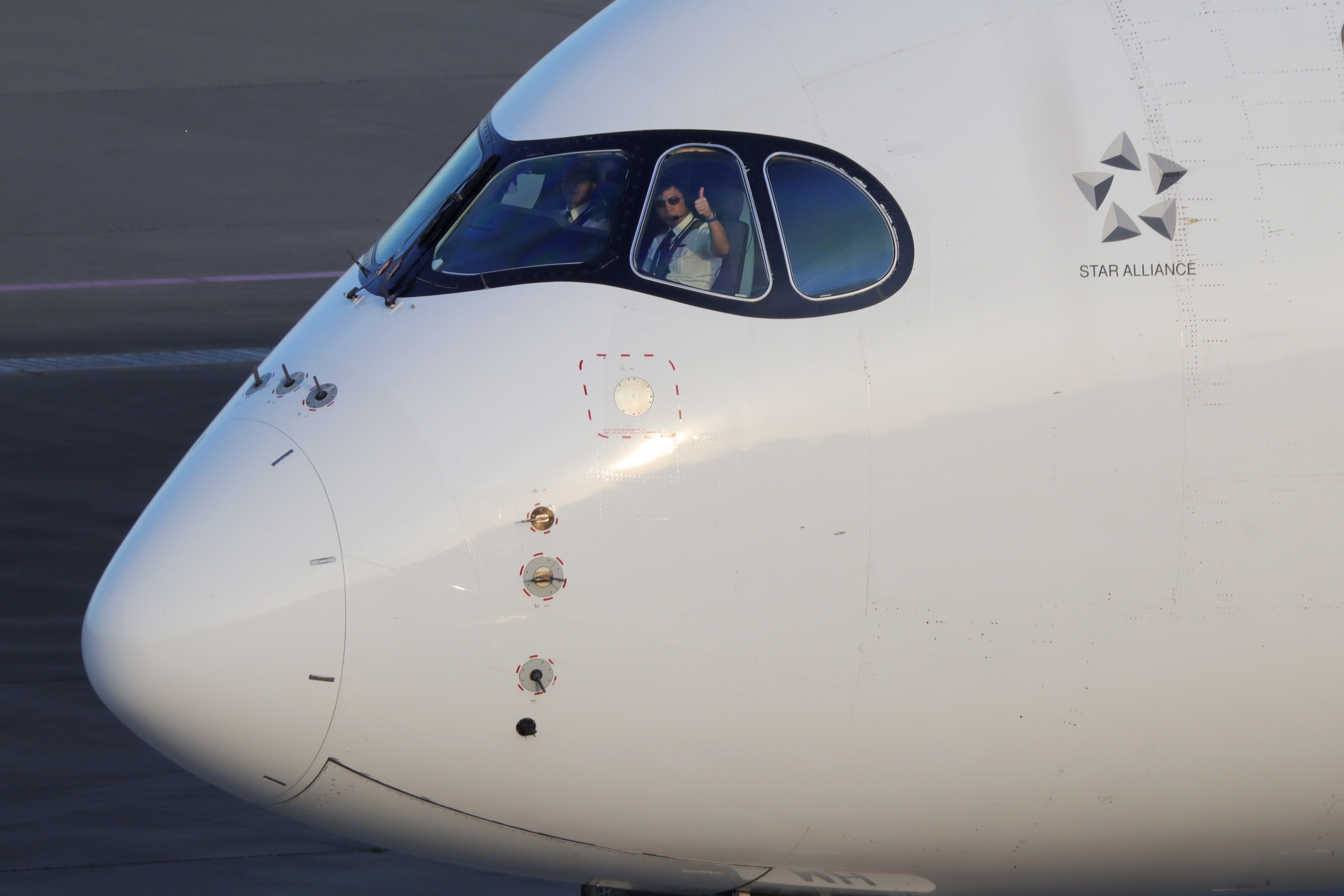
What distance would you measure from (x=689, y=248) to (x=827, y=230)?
49cm

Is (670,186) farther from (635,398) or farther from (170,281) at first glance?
(170,281)

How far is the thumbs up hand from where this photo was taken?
6.45 m

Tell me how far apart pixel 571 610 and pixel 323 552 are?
0.86 meters

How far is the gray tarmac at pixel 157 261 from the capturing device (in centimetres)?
1062

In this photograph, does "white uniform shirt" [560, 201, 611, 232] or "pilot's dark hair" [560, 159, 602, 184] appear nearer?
"white uniform shirt" [560, 201, 611, 232]

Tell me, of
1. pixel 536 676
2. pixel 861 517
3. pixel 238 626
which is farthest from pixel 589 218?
pixel 238 626

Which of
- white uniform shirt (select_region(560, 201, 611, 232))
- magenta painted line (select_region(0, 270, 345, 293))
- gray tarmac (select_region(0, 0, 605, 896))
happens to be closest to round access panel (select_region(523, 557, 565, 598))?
white uniform shirt (select_region(560, 201, 611, 232))

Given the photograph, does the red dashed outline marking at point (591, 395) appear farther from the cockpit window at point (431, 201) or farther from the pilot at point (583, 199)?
the cockpit window at point (431, 201)

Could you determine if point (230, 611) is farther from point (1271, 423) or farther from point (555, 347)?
point (1271, 423)

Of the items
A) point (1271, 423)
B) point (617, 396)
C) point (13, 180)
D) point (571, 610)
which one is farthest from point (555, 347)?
point (13, 180)

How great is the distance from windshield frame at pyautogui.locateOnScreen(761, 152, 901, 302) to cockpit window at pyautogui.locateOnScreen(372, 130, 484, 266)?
1242 mm

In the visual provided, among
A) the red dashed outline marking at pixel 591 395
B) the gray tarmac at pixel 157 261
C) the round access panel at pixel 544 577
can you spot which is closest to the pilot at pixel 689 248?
the red dashed outline marking at pixel 591 395

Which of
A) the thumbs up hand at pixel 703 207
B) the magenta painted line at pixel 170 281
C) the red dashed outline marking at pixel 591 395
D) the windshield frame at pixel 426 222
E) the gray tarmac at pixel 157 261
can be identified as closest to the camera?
the red dashed outline marking at pixel 591 395

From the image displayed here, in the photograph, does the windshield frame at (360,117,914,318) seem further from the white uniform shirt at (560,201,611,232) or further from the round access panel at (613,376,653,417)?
the round access panel at (613,376,653,417)
